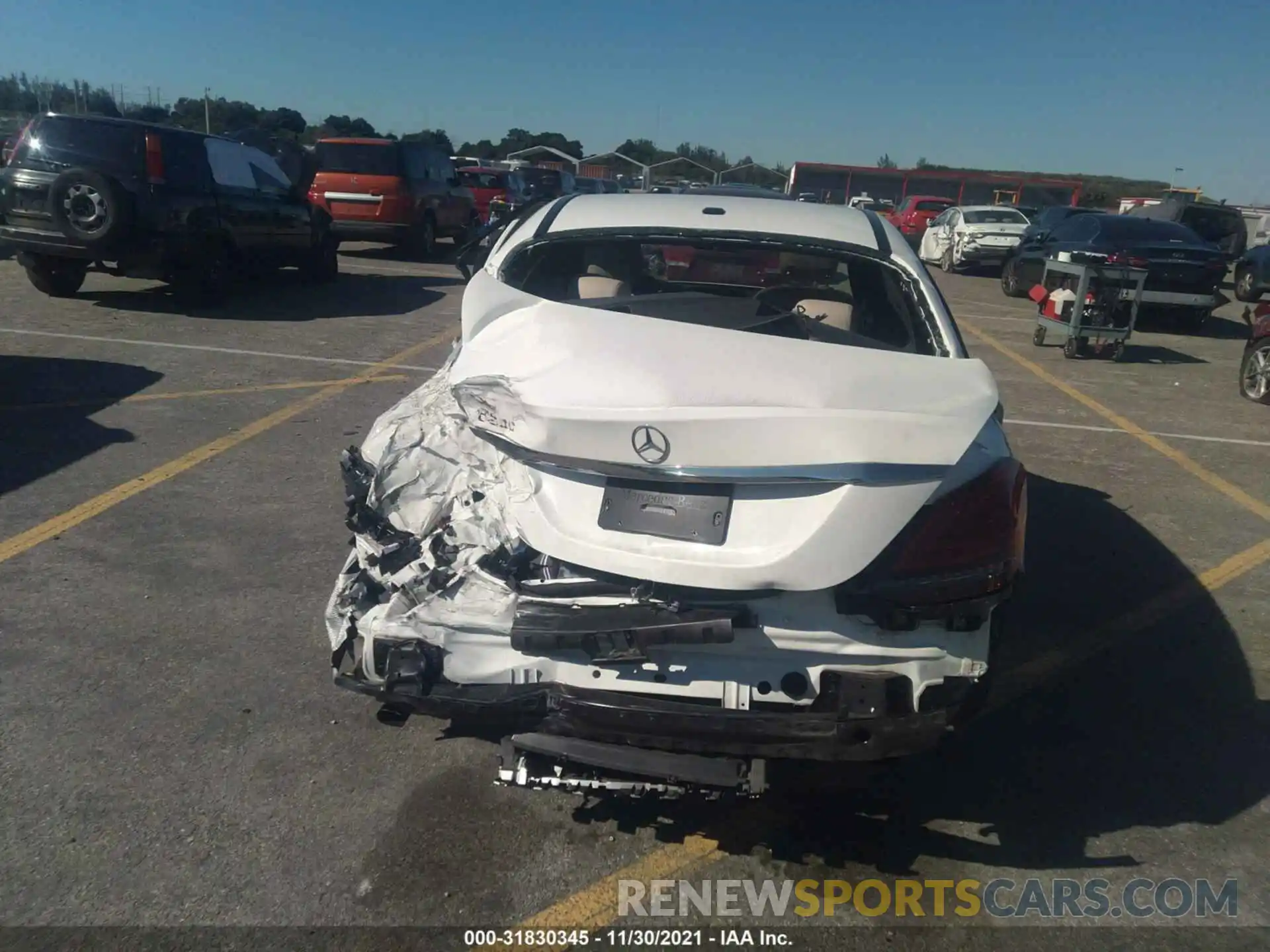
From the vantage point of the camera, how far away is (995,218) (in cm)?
2272

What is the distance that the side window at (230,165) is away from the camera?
35.9 ft

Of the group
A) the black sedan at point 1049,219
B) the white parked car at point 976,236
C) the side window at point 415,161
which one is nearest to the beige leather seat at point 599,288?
the side window at point 415,161

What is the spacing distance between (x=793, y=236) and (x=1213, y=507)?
13.6ft

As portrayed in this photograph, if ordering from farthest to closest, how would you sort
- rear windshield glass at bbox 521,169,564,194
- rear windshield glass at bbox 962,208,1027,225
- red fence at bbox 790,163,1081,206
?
red fence at bbox 790,163,1081,206 → rear windshield glass at bbox 521,169,564,194 → rear windshield glass at bbox 962,208,1027,225

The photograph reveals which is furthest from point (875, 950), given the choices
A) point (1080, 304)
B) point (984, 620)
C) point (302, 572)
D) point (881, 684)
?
point (1080, 304)

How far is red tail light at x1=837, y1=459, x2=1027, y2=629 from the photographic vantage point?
2482 millimetres

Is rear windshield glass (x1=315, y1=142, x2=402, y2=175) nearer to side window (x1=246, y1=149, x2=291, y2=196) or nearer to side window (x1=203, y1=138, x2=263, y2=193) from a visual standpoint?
side window (x1=246, y1=149, x2=291, y2=196)

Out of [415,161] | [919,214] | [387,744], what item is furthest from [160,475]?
[919,214]

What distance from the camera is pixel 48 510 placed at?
5070 mm

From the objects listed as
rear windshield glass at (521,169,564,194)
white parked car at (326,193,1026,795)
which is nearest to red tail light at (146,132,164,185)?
white parked car at (326,193,1026,795)

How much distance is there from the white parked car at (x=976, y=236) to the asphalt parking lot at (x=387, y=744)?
16.2 m

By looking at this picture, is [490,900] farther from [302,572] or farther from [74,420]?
[74,420]

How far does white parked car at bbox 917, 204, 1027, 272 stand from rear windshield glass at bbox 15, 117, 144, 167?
16.9m

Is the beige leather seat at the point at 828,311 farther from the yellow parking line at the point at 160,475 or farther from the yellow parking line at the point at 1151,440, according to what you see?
the yellow parking line at the point at 1151,440
